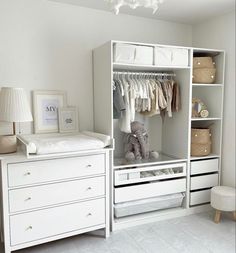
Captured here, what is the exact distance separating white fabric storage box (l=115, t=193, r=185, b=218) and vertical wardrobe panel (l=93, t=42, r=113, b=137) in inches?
30.8

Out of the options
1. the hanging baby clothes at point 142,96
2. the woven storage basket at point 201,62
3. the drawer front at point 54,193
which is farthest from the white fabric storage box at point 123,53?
the drawer front at point 54,193

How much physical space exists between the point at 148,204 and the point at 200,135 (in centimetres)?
102

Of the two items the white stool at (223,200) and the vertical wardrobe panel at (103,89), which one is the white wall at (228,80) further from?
the vertical wardrobe panel at (103,89)

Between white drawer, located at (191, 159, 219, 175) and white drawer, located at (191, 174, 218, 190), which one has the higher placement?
white drawer, located at (191, 159, 219, 175)

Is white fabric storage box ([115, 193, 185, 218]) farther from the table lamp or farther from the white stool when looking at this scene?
the table lamp

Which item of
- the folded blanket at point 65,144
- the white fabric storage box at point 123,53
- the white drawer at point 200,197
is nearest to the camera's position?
the folded blanket at point 65,144

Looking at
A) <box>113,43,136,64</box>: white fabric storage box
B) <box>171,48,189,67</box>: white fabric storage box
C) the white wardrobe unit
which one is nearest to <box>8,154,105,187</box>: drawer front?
the white wardrobe unit

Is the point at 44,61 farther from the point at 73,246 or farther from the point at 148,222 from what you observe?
the point at 148,222

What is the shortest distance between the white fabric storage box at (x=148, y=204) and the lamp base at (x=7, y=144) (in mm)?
1200

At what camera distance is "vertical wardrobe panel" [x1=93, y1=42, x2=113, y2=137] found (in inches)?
105

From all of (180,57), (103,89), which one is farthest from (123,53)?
(180,57)

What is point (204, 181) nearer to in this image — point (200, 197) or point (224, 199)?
point (200, 197)

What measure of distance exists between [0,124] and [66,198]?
1.00 meters

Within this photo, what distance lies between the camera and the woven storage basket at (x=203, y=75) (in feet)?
10.1
